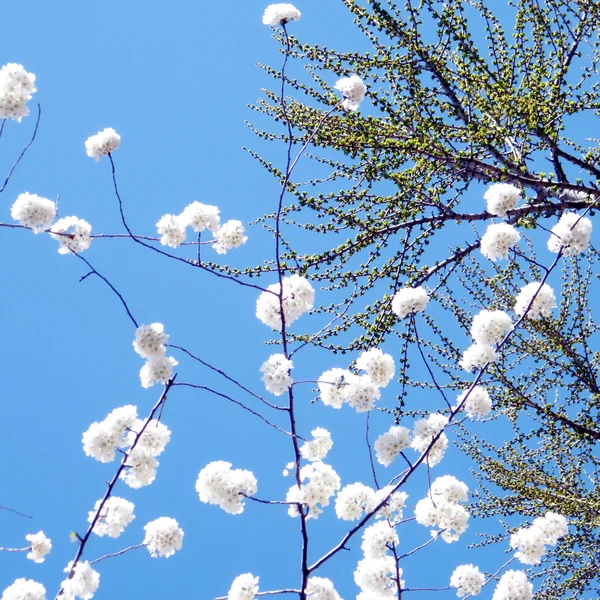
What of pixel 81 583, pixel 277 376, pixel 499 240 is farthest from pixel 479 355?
pixel 81 583

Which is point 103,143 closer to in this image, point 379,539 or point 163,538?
point 163,538

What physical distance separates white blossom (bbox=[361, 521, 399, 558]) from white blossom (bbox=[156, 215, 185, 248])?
2004 mm

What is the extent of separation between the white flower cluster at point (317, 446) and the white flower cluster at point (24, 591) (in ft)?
4.37

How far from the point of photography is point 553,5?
5.95m

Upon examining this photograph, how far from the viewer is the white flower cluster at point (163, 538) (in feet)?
10.0

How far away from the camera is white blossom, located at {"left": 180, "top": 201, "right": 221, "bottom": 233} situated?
3641 millimetres


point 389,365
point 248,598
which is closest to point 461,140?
point 389,365

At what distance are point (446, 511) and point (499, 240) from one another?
5.29ft

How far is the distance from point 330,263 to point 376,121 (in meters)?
1.41

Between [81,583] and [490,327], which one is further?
[490,327]

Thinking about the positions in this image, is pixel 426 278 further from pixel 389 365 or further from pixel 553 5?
pixel 553 5

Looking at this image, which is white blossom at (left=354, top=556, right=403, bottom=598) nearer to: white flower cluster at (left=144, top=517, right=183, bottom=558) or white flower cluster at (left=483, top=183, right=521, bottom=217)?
white flower cluster at (left=144, top=517, right=183, bottom=558)

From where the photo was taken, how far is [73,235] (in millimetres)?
3426

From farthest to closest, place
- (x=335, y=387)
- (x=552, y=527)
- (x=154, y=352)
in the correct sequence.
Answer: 1. (x=552, y=527)
2. (x=335, y=387)
3. (x=154, y=352)
